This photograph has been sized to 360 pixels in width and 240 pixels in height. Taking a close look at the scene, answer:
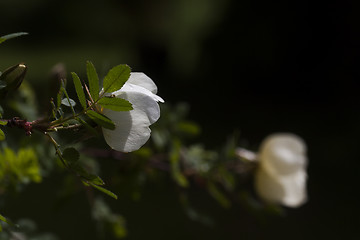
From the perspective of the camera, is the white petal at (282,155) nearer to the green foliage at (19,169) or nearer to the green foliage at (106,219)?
the green foliage at (106,219)

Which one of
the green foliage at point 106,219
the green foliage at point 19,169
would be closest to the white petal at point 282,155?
the green foliage at point 106,219

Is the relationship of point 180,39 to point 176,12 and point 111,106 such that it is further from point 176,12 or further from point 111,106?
point 111,106

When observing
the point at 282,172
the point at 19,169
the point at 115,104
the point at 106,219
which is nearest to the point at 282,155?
the point at 282,172

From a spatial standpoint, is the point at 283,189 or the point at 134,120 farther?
the point at 283,189

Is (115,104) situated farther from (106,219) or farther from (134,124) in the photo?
(106,219)

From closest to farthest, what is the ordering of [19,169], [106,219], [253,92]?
[19,169], [106,219], [253,92]

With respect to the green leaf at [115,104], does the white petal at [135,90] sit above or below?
above

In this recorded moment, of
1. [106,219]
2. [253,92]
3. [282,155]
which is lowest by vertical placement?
[253,92]
